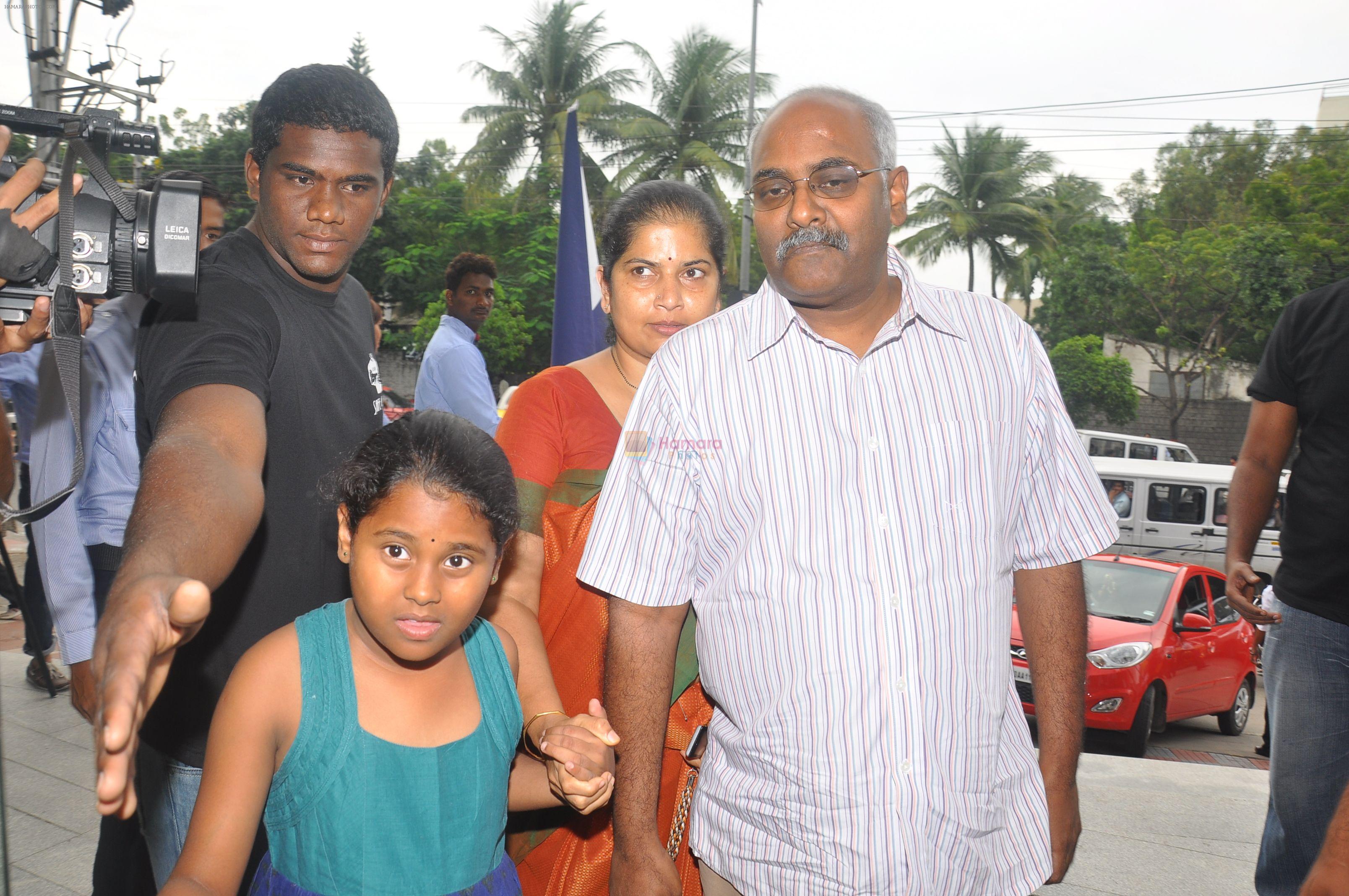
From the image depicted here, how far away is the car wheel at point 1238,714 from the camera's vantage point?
9.52 meters

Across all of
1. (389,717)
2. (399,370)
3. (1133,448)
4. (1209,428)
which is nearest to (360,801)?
(389,717)

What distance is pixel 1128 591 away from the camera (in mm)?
8922

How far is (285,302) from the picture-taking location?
2.01 m

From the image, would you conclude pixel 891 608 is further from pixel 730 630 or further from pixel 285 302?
pixel 285 302

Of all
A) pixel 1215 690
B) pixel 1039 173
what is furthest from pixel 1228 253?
pixel 1215 690

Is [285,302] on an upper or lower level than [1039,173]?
lower

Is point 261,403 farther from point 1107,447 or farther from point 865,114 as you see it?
point 1107,447

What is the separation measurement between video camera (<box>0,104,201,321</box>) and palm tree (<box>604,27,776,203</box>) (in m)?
29.5

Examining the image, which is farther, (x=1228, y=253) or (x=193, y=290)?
(x=1228, y=253)

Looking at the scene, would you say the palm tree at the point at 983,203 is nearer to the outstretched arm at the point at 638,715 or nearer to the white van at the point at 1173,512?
the white van at the point at 1173,512

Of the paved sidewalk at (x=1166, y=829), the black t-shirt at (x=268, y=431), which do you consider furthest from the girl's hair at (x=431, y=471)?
the paved sidewalk at (x=1166, y=829)

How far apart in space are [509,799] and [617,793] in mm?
218

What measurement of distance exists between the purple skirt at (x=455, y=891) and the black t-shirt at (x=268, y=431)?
264 mm

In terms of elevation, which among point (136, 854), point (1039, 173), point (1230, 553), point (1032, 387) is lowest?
point (136, 854)
